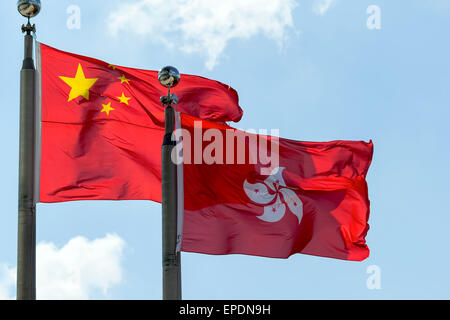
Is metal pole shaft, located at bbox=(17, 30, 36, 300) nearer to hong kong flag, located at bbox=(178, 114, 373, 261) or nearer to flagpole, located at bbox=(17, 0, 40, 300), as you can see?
flagpole, located at bbox=(17, 0, 40, 300)

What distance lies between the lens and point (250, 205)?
62.4 ft

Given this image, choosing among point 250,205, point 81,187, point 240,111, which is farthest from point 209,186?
point 240,111

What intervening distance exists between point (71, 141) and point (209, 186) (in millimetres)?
2944

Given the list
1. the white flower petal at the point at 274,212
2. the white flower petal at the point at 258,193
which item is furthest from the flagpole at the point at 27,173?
the white flower petal at the point at 274,212

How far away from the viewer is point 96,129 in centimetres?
1917

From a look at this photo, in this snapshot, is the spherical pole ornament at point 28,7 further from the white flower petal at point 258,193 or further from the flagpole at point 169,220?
the white flower petal at point 258,193

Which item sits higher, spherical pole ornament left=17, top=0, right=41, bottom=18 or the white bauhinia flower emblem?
spherical pole ornament left=17, top=0, right=41, bottom=18

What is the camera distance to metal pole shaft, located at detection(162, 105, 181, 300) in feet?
49.3

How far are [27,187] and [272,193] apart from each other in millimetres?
6088

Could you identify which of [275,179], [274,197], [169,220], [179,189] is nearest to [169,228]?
[169,220]

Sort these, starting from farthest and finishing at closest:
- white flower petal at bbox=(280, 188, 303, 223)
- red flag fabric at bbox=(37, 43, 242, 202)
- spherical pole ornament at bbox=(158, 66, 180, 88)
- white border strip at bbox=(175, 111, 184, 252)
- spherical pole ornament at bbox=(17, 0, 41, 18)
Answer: white flower petal at bbox=(280, 188, 303, 223)
red flag fabric at bbox=(37, 43, 242, 202)
white border strip at bbox=(175, 111, 184, 252)
spherical pole ornament at bbox=(17, 0, 41, 18)
spherical pole ornament at bbox=(158, 66, 180, 88)

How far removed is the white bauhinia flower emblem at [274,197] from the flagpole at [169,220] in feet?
12.2

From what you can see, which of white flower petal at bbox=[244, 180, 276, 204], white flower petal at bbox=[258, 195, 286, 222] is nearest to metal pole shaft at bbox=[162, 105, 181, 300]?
white flower petal at bbox=[244, 180, 276, 204]
